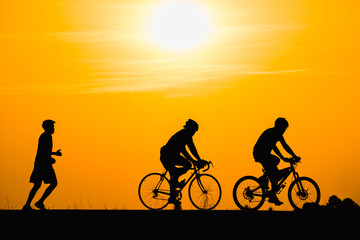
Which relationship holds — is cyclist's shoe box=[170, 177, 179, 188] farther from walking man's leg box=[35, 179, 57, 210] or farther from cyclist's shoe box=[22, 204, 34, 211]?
cyclist's shoe box=[22, 204, 34, 211]

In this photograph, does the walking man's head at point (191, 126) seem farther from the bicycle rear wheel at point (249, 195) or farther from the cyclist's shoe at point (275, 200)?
the cyclist's shoe at point (275, 200)

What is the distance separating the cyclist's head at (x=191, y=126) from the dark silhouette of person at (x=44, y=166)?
3.18m

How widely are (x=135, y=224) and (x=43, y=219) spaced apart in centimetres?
178

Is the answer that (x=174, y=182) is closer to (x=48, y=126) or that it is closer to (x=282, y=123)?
(x=282, y=123)

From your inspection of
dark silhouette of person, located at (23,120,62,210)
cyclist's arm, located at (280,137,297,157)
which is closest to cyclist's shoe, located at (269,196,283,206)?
cyclist's arm, located at (280,137,297,157)

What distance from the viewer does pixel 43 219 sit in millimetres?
13164

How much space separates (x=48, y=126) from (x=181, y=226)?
523 centimetres

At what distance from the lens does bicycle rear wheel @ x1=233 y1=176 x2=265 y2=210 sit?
1756 cm

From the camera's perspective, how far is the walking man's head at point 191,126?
1692 centimetres

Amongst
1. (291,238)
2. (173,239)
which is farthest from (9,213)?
(291,238)

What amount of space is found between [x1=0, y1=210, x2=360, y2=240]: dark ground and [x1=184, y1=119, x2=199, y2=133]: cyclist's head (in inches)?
128

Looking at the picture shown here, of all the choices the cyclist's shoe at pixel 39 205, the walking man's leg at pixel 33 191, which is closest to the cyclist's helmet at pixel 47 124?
the walking man's leg at pixel 33 191

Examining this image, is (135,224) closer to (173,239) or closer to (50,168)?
(173,239)

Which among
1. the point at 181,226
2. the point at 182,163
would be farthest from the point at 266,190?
the point at 181,226
